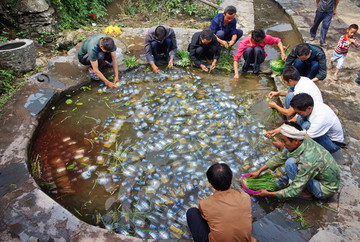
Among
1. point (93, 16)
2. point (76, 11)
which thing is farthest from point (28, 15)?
point (93, 16)

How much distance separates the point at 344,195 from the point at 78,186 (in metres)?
3.84

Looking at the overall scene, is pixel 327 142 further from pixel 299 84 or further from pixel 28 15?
pixel 28 15

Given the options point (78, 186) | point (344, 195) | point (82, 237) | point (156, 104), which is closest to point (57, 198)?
point (78, 186)

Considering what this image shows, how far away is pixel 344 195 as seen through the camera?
12.6 ft

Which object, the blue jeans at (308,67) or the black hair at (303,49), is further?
the blue jeans at (308,67)

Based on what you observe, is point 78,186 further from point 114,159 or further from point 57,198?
point 114,159

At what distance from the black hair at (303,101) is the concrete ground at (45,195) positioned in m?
1.17

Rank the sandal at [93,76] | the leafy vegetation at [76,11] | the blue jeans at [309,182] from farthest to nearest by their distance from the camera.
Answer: the leafy vegetation at [76,11] → the sandal at [93,76] → the blue jeans at [309,182]

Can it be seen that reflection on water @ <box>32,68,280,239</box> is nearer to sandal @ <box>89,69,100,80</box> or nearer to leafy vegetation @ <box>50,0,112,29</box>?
sandal @ <box>89,69,100,80</box>

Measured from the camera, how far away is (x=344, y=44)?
6.36 metres

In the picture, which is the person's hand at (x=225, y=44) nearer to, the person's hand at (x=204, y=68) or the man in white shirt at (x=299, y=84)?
the person's hand at (x=204, y=68)

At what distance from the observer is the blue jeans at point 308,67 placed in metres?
5.68

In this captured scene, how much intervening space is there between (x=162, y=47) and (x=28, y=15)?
3935 mm

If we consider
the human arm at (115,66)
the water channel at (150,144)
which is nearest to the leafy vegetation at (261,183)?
the water channel at (150,144)
